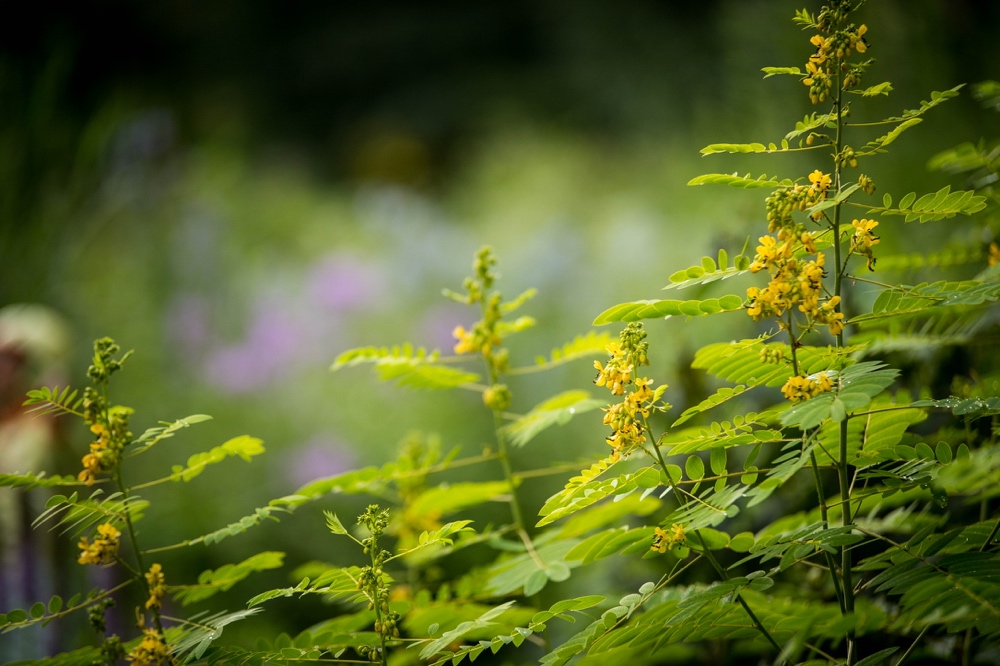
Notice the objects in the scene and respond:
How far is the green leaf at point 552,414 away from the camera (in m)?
0.88

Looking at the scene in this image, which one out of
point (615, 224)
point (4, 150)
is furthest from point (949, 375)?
point (615, 224)

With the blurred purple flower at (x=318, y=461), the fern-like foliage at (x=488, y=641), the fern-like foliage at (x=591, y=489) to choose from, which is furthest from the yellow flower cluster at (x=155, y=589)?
the blurred purple flower at (x=318, y=461)

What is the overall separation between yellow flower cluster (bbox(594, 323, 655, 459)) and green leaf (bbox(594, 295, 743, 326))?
13 mm

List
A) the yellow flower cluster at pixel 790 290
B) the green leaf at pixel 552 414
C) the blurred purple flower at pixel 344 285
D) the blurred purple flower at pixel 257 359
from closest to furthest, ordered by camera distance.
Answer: the yellow flower cluster at pixel 790 290
the green leaf at pixel 552 414
the blurred purple flower at pixel 257 359
the blurred purple flower at pixel 344 285

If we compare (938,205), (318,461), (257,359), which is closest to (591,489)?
(938,205)

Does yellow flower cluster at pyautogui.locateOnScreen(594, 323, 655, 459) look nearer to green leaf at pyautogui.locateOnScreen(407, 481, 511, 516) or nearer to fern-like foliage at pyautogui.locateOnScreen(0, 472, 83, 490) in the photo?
green leaf at pyautogui.locateOnScreen(407, 481, 511, 516)

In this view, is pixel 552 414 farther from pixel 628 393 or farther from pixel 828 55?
pixel 828 55

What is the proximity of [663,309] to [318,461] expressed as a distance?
1.85m

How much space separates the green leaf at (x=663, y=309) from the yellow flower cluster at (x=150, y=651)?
20.4 inches

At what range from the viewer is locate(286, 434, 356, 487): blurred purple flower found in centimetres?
225

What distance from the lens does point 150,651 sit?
0.69 meters

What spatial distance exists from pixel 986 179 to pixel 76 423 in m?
2.09

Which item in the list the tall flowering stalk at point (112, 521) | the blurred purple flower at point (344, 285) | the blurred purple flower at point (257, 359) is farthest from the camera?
the blurred purple flower at point (344, 285)

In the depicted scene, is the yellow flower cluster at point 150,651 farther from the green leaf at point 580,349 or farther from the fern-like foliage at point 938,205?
the fern-like foliage at point 938,205
